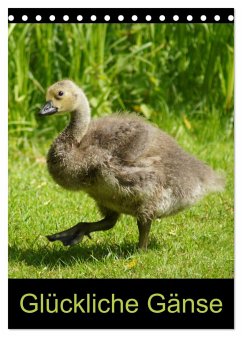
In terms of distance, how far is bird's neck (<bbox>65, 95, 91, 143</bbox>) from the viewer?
5238 mm

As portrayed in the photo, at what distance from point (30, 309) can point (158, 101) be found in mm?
4322

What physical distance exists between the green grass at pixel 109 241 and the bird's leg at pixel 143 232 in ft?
0.22

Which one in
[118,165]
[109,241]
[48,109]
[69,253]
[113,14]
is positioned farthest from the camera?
[109,241]

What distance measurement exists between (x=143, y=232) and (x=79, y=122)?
0.97 m

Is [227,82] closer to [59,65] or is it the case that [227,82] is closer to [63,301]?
[59,65]

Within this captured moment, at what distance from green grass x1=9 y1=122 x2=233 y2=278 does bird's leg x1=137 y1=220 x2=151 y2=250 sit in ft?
0.22

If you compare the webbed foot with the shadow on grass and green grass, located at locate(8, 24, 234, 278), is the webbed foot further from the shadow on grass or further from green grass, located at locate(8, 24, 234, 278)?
green grass, located at locate(8, 24, 234, 278)

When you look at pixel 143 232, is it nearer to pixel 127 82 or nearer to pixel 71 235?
pixel 71 235

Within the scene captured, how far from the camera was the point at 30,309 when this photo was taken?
14.9ft

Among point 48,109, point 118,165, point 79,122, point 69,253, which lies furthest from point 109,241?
point 48,109

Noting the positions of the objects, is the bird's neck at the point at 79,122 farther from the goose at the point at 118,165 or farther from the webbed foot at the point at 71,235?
the webbed foot at the point at 71,235

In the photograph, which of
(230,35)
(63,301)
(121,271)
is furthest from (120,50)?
(63,301)

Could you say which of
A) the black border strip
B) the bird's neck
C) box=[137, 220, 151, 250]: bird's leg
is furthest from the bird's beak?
box=[137, 220, 151, 250]: bird's leg

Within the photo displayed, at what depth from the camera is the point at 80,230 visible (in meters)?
5.46
